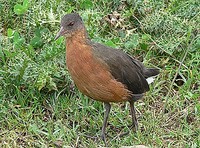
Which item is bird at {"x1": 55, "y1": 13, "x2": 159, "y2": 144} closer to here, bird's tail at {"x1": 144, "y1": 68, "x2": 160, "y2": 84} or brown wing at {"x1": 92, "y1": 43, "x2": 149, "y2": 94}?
brown wing at {"x1": 92, "y1": 43, "x2": 149, "y2": 94}

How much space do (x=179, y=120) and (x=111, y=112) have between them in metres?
0.63

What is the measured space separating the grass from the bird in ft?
1.20

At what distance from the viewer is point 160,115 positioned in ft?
20.0

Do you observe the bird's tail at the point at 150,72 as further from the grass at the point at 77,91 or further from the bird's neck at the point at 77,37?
the bird's neck at the point at 77,37

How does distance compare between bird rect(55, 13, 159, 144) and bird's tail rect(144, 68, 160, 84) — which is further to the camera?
bird's tail rect(144, 68, 160, 84)

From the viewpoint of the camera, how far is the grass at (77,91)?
577 centimetres

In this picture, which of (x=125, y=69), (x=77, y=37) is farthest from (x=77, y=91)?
(x=77, y=37)

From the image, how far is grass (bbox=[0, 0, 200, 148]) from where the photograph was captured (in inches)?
227

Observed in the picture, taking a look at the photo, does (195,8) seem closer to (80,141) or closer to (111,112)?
(111,112)

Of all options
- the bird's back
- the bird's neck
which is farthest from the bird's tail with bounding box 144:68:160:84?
the bird's neck

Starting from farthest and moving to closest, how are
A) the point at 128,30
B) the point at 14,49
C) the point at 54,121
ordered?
the point at 128,30, the point at 14,49, the point at 54,121

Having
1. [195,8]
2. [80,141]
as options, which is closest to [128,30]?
[195,8]

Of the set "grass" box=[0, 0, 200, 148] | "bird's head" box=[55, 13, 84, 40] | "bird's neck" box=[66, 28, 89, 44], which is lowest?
"grass" box=[0, 0, 200, 148]

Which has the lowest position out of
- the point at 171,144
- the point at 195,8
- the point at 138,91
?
the point at 171,144
